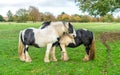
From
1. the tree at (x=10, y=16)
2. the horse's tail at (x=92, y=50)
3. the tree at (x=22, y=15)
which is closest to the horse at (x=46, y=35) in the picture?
the horse's tail at (x=92, y=50)

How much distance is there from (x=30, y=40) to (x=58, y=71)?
272 cm

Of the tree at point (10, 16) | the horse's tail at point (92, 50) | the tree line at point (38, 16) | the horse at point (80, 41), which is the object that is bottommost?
the tree at point (10, 16)

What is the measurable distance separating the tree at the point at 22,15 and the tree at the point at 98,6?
90.8 metres

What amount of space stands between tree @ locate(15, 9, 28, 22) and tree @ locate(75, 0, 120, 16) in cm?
9079

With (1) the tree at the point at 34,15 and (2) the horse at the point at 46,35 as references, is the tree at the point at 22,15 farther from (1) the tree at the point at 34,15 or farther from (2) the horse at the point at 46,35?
(2) the horse at the point at 46,35

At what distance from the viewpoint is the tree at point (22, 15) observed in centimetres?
12744

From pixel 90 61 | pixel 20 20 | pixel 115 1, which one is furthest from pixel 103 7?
pixel 20 20

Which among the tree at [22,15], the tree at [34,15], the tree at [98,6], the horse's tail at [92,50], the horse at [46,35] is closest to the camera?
the horse at [46,35]

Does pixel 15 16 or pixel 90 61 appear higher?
pixel 90 61

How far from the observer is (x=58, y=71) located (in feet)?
40.3

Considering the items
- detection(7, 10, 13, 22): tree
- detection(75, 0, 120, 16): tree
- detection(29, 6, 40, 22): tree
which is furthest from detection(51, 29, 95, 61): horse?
detection(7, 10, 13, 22): tree

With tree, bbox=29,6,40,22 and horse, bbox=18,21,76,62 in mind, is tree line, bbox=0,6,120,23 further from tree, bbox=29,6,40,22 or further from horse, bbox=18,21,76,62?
horse, bbox=18,21,76,62

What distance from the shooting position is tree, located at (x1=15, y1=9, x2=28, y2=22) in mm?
127438

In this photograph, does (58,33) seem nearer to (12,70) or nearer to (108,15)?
(12,70)
